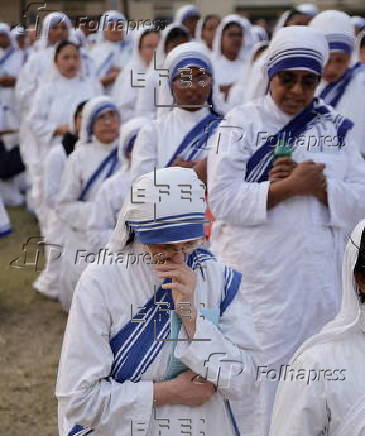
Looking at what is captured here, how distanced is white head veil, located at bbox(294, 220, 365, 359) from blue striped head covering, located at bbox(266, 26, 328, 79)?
1.69m

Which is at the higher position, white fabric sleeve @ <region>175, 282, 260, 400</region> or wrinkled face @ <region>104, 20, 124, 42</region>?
white fabric sleeve @ <region>175, 282, 260, 400</region>

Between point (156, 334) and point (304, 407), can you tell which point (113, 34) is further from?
point (304, 407)

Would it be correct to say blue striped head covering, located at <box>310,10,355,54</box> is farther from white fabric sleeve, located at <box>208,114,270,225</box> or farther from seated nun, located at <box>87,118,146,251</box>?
white fabric sleeve, located at <box>208,114,270,225</box>

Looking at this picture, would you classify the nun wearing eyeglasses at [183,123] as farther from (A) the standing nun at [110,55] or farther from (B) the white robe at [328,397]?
(A) the standing nun at [110,55]

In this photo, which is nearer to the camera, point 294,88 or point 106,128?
point 294,88

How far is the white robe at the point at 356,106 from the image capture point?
17.2ft

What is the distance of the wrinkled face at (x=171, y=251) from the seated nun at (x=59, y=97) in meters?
6.06

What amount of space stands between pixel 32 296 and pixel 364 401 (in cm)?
543

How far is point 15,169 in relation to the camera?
11.1m

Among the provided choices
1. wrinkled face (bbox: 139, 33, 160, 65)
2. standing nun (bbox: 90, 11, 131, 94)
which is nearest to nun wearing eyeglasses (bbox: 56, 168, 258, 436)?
wrinkled face (bbox: 139, 33, 160, 65)

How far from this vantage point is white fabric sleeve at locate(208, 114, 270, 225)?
3.91 metres

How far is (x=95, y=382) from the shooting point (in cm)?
264

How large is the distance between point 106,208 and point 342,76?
1573 millimetres

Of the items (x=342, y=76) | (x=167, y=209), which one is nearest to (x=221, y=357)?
(x=167, y=209)
